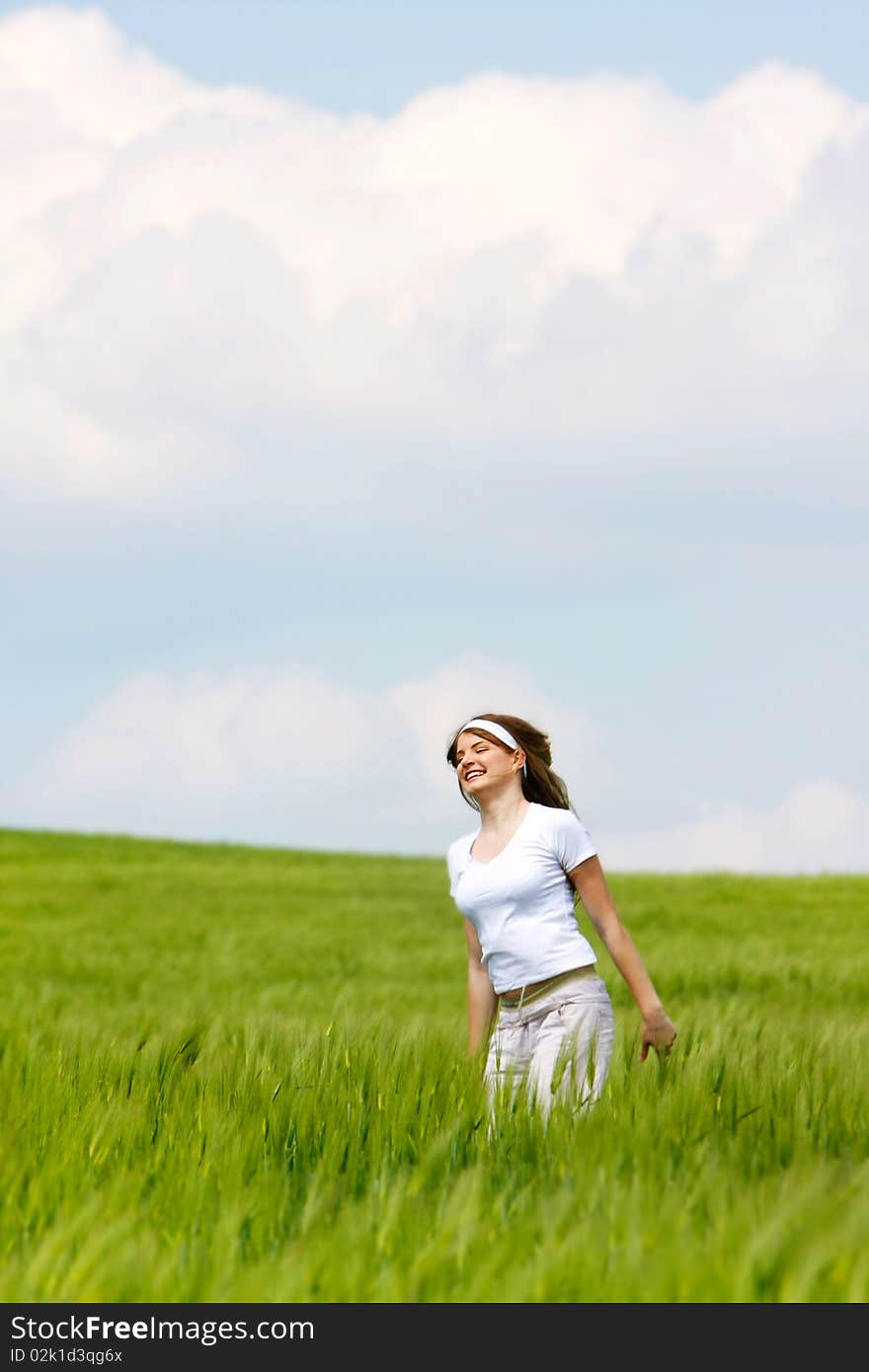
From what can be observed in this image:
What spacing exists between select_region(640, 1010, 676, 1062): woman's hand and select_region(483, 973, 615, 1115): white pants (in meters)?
0.15

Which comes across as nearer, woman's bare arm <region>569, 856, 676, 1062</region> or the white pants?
the white pants

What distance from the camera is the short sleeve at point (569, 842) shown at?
16.3 ft

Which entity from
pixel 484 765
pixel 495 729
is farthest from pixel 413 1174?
pixel 495 729

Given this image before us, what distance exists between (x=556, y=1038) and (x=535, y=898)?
49cm

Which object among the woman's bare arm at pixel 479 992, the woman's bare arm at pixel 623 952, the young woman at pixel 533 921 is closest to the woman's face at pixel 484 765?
the young woman at pixel 533 921

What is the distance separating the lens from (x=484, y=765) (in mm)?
5117

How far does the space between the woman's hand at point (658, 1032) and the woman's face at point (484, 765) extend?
0.97 m

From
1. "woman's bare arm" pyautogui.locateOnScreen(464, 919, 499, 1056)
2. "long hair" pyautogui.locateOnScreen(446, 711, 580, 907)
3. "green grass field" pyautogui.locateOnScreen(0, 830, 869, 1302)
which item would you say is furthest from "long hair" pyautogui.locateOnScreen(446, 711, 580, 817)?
"green grass field" pyautogui.locateOnScreen(0, 830, 869, 1302)

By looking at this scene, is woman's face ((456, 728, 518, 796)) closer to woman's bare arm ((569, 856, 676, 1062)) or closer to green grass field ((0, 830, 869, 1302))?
woman's bare arm ((569, 856, 676, 1062))

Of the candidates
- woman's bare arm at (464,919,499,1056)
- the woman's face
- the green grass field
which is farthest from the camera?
woman's bare arm at (464,919,499,1056)

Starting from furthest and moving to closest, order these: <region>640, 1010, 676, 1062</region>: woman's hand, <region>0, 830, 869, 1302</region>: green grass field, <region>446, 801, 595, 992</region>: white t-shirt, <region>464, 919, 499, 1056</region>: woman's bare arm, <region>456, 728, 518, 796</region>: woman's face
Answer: <region>464, 919, 499, 1056</region>: woman's bare arm, <region>456, 728, 518, 796</region>: woman's face, <region>446, 801, 595, 992</region>: white t-shirt, <region>640, 1010, 676, 1062</region>: woman's hand, <region>0, 830, 869, 1302</region>: green grass field

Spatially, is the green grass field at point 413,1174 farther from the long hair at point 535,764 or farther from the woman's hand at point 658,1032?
the long hair at point 535,764

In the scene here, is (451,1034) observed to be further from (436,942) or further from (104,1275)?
(436,942)

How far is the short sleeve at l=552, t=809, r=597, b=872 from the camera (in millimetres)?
4973
